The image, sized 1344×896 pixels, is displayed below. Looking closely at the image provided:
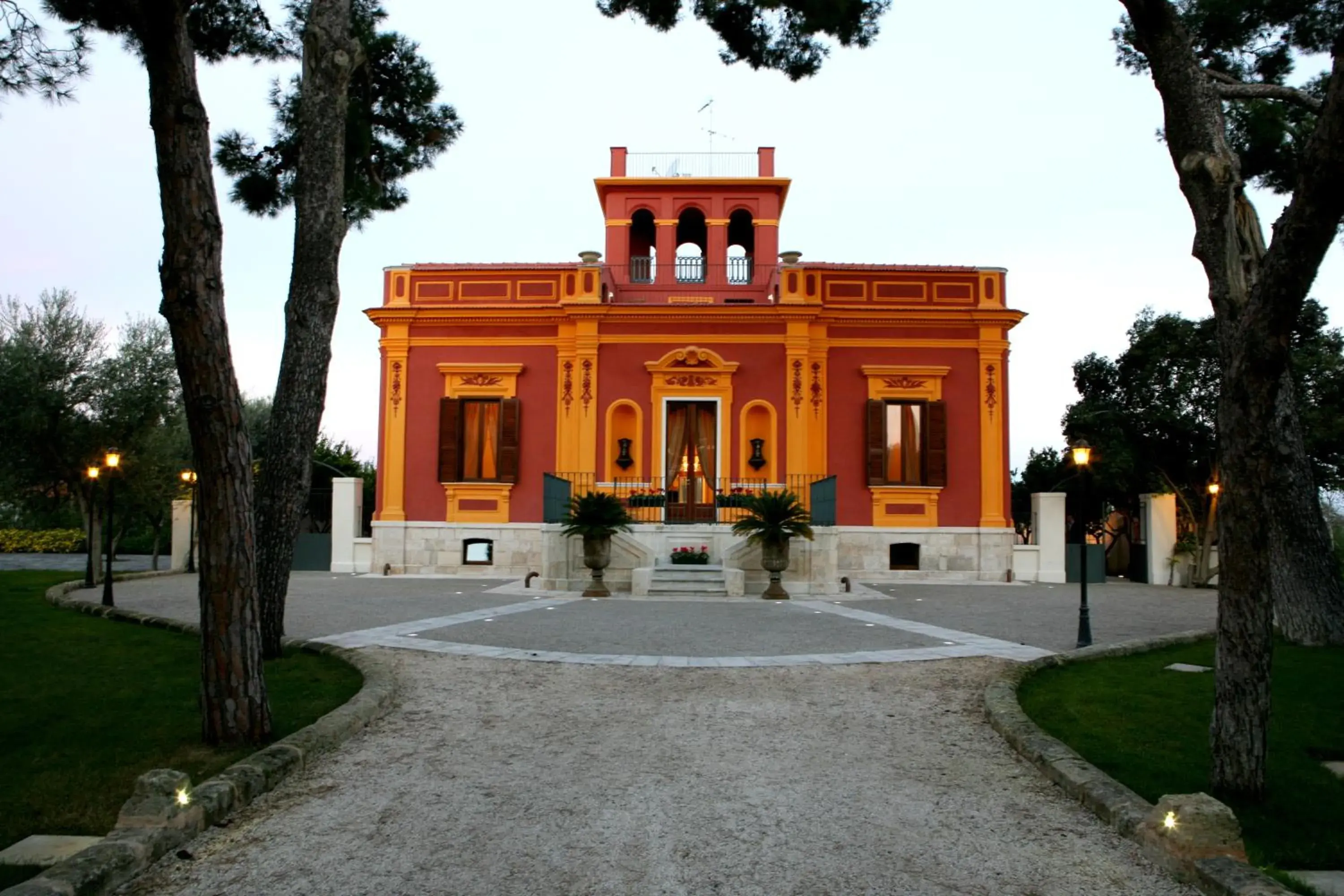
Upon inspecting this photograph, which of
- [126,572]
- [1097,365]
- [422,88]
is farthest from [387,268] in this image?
[1097,365]

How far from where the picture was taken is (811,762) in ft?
17.0

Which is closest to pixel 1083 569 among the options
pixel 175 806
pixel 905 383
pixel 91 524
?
pixel 175 806

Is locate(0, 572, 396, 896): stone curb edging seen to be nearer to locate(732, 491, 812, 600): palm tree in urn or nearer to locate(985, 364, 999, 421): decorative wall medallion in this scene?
locate(732, 491, 812, 600): palm tree in urn

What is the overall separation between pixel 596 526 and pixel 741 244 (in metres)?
10.8

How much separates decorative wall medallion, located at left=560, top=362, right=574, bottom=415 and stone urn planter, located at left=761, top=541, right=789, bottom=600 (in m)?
6.53

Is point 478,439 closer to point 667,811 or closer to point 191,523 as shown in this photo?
point 191,523

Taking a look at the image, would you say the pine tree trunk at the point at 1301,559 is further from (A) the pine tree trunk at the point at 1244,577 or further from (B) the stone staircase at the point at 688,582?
(B) the stone staircase at the point at 688,582

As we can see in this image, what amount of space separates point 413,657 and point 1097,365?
21.3m

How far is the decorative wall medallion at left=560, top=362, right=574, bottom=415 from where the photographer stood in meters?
19.9

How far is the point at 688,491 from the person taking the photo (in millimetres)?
19750

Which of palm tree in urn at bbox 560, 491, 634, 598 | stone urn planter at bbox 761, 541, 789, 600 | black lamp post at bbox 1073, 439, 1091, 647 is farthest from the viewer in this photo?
palm tree in urn at bbox 560, 491, 634, 598

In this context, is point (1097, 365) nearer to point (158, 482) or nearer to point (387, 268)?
point (387, 268)

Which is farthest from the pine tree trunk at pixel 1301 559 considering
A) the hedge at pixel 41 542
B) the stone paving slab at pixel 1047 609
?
the hedge at pixel 41 542

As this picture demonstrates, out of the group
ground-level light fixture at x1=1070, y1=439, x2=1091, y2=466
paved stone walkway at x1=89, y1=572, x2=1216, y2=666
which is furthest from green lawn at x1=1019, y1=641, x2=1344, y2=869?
ground-level light fixture at x1=1070, y1=439, x2=1091, y2=466
